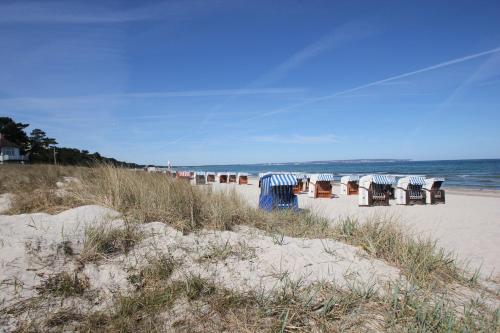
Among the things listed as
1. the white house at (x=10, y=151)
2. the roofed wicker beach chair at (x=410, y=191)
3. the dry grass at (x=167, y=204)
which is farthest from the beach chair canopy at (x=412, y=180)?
the white house at (x=10, y=151)

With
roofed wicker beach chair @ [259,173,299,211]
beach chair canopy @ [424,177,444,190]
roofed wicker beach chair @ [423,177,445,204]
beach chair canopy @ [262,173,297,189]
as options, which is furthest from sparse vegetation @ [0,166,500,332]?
beach chair canopy @ [424,177,444,190]

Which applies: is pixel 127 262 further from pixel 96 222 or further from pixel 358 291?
pixel 358 291

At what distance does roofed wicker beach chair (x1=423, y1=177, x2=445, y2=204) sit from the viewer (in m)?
13.6

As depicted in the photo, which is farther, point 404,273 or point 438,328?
point 404,273

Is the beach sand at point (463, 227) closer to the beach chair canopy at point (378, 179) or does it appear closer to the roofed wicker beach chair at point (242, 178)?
the beach chair canopy at point (378, 179)

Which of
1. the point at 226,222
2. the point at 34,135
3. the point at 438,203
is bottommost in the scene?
the point at 438,203

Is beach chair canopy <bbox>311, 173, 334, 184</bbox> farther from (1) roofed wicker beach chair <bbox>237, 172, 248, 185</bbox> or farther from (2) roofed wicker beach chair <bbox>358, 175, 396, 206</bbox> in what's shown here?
(1) roofed wicker beach chair <bbox>237, 172, 248, 185</bbox>

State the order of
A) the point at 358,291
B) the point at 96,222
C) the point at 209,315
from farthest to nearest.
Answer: the point at 96,222
the point at 358,291
the point at 209,315

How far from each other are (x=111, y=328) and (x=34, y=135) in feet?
191

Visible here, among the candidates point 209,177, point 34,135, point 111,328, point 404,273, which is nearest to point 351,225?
point 404,273

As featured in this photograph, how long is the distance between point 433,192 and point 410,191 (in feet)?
3.54

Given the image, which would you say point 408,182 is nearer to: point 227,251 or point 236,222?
point 236,222

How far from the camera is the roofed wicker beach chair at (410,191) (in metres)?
13.2

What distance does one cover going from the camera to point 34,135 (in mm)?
50562
